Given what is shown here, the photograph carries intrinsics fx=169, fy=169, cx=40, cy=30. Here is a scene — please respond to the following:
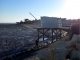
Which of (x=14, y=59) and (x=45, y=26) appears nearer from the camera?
(x=14, y=59)

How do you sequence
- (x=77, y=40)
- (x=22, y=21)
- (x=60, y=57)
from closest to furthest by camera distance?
(x=60, y=57) < (x=77, y=40) < (x=22, y=21)

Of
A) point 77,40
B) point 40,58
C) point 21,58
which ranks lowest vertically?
point 21,58

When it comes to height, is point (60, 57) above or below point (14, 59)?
above

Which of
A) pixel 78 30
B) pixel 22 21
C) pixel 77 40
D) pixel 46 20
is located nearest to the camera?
pixel 77 40

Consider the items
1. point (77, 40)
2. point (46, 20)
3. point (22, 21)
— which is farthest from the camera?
point (22, 21)

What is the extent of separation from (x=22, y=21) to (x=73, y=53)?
9748 centimetres

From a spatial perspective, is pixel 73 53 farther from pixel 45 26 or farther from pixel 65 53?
pixel 45 26

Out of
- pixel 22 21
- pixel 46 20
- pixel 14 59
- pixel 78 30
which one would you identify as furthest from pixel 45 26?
pixel 22 21

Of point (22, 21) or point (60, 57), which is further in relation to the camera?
point (22, 21)

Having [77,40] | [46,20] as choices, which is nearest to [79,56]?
[77,40]

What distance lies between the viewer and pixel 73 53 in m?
12.2

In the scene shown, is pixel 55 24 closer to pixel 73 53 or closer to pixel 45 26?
pixel 45 26

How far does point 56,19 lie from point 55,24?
3.43 ft

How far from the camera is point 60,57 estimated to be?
11.6m
